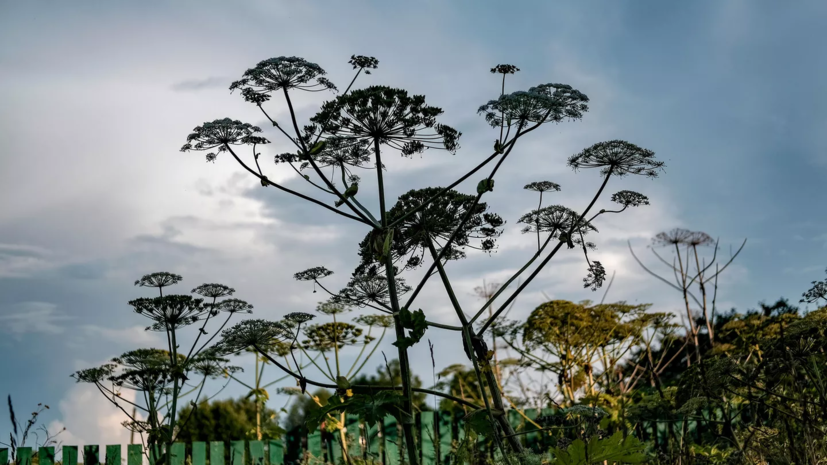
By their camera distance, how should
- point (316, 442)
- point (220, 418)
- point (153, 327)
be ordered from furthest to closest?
point (220, 418)
point (316, 442)
point (153, 327)

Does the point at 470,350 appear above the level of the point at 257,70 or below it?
below

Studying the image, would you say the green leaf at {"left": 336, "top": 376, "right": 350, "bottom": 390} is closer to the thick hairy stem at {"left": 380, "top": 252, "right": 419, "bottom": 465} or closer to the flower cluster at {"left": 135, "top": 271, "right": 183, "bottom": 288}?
the thick hairy stem at {"left": 380, "top": 252, "right": 419, "bottom": 465}

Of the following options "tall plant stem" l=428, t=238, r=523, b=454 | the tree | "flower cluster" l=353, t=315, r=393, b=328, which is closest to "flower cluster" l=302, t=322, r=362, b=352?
"flower cluster" l=353, t=315, r=393, b=328

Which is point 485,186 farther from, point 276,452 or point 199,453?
point 199,453

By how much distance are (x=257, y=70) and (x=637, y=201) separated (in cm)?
335

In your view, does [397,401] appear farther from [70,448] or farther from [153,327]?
[70,448]

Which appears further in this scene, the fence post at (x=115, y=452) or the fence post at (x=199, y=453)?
the fence post at (x=199, y=453)

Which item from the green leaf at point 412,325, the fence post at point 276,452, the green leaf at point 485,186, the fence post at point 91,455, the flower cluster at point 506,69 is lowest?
the fence post at point 276,452

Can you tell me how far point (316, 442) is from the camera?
38.7 feet

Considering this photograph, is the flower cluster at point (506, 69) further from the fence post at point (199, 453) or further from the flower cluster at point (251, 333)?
the fence post at point (199, 453)

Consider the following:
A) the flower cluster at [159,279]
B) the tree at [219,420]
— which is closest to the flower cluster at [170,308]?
the flower cluster at [159,279]

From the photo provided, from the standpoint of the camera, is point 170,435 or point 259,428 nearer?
point 170,435

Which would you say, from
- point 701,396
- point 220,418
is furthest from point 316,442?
point 220,418

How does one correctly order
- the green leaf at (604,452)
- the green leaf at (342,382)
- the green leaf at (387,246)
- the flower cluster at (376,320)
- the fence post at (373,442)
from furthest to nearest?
the flower cluster at (376,320), the fence post at (373,442), the green leaf at (342,382), the green leaf at (387,246), the green leaf at (604,452)
